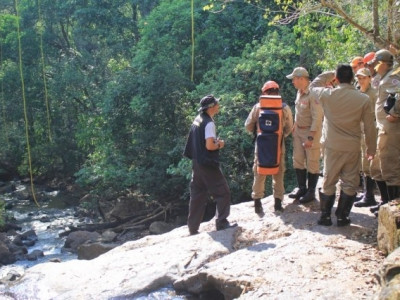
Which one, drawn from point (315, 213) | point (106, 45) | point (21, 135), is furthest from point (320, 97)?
point (21, 135)

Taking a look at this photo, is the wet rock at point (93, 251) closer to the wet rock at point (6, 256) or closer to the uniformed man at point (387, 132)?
the wet rock at point (6, 256)

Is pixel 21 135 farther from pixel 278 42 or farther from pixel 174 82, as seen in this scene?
pixel 278 42

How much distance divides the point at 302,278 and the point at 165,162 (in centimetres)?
1055

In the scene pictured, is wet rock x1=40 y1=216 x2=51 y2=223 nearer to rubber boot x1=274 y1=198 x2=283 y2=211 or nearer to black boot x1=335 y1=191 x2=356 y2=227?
rubber boot x1=274 y1=198 x2=283 y2=211

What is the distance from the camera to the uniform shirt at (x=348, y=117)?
575 centimetres

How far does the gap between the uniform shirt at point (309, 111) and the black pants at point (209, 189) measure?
129 cm

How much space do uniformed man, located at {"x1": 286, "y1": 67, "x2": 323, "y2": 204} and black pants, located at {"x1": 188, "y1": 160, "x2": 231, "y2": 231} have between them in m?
1.12

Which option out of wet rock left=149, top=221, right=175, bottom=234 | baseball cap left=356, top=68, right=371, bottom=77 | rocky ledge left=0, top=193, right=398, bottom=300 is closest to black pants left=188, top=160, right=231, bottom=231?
rocky ledge left=0, top=193, right=398, bottom=300

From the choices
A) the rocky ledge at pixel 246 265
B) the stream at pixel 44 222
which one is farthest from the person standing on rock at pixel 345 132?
the stream at pixel 44 222

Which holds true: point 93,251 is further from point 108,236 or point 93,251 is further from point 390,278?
point 390,278

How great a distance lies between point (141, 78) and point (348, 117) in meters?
10.6

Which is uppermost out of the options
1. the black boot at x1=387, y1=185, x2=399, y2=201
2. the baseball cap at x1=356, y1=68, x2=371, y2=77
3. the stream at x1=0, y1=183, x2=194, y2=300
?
the baseball cap at x1=356, y1=68, x2=371, y2=77

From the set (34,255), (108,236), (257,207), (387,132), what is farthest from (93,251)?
(387,132)

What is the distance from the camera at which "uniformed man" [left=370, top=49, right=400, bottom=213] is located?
233 inches
